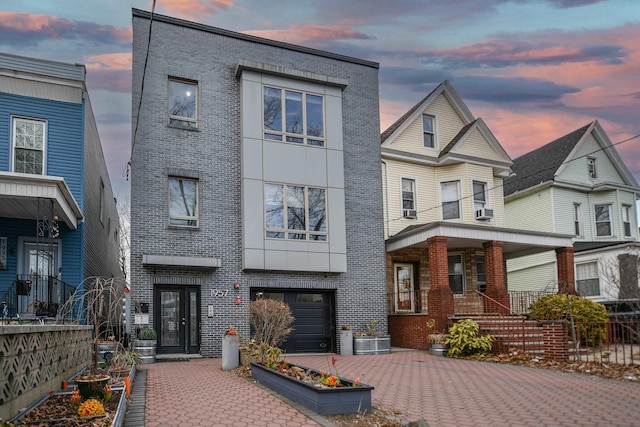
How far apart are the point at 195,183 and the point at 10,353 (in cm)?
1179

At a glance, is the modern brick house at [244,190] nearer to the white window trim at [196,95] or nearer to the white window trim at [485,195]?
the white window trim at [196,95]

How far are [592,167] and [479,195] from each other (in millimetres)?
9135

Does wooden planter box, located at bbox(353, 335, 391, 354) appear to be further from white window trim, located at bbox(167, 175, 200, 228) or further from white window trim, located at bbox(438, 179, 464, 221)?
white window trim, located at bbox(438, 179, 464, 221)

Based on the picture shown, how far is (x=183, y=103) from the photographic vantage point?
17.7 meters

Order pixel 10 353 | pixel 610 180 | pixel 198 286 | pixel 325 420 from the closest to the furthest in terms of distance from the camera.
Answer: pixel 10 353 < pixel 325 420 < pixel 198 286 < pixel 610 180

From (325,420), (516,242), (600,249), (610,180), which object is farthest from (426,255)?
(325,420)

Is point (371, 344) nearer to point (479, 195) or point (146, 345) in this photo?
point (146, 345)

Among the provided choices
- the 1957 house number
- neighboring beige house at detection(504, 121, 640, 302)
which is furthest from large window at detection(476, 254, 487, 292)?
the 1957 house number

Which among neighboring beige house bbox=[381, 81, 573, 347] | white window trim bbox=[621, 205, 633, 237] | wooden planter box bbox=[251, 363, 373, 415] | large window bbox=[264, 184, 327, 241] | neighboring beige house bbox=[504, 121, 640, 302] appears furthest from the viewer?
white window trim bbox=[621, 205, 633, 237]

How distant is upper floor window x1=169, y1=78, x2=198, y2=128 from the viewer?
17469mm

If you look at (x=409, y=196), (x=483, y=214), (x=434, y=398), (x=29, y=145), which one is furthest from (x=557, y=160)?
(x=29, y=145)

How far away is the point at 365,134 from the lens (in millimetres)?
20266

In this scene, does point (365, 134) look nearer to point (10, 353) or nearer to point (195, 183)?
point (195, 183)

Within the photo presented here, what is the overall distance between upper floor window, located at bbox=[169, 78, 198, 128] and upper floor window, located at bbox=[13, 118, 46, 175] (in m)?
3.67
